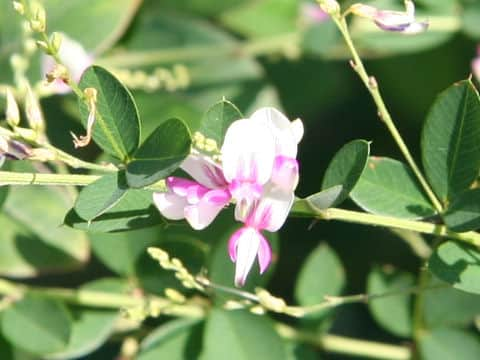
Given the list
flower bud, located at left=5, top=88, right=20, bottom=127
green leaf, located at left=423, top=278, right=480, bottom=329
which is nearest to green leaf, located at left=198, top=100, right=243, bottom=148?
flower bud, located at left=5, top=88, right=20, bottom=127

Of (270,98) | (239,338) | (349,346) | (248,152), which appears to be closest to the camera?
(248,152)

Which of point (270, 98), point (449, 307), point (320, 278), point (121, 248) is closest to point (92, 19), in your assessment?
point (270, 98)

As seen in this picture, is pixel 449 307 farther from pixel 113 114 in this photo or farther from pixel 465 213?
pixel 113 114

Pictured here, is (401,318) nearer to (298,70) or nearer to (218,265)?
(218,265)

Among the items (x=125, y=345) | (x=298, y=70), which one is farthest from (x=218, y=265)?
(x=298, y=70)

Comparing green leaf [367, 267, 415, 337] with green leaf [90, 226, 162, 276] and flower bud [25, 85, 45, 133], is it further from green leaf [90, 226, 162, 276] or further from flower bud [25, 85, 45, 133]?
flower bud [25, 85, 45, 133]

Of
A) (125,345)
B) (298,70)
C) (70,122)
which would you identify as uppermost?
(298,70)

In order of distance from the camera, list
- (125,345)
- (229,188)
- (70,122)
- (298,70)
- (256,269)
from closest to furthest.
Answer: (229,188)
(256,269)
(125,345)
(70,122)
(298,70)
